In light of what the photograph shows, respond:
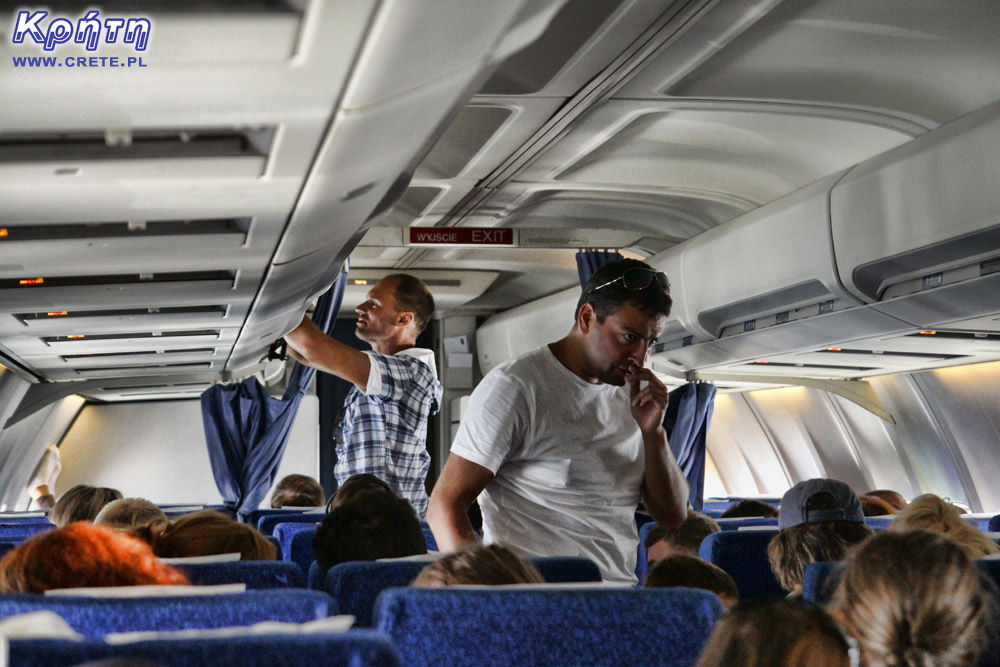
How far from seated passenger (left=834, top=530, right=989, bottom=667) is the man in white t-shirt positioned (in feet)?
3.49

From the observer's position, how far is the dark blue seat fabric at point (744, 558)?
423cm

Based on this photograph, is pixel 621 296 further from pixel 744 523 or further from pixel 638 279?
pixel 744 523

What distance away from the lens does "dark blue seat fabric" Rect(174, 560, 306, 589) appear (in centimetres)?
255

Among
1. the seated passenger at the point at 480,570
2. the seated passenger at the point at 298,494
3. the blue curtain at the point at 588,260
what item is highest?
the blue curtain at the point at 588,260

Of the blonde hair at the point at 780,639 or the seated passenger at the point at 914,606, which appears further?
the seated passenger at the point at 914,606

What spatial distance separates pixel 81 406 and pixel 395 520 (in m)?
11.1

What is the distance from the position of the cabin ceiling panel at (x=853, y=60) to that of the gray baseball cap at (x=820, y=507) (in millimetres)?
2401

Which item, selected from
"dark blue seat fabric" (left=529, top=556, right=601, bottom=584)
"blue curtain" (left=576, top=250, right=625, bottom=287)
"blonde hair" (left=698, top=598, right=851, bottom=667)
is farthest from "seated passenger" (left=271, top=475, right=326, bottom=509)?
"blonde hair" (left=698, top=598, right=851, bottom=667)

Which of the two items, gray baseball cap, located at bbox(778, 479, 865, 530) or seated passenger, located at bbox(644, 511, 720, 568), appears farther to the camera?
seated passenger, located at bbox(644, 511, 720, 568)

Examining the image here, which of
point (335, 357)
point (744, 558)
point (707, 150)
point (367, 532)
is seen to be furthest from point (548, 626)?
point (707, 150)

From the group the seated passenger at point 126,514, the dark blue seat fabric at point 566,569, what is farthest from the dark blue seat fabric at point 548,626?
the seated passenger at point 126,514

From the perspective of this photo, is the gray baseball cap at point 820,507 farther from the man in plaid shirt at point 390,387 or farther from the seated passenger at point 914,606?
the seated passenger at point 914,606

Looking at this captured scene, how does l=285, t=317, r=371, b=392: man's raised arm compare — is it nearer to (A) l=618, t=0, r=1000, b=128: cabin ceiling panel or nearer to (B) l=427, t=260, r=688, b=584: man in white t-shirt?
(B) l=427, t=260, r=688, b=584: man in white t-shirt

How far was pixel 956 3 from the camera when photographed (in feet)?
17.4
